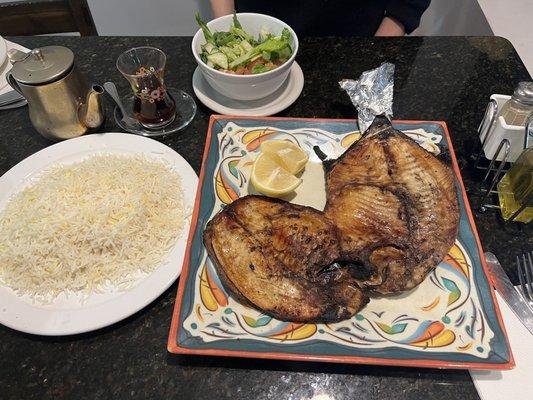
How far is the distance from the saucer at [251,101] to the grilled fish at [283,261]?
59 cm

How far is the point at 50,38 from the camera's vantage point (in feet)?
6.97

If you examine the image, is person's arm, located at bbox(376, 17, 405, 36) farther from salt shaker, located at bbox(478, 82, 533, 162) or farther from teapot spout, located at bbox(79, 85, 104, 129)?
teapot spout, located at bbox(79, 85, 104, 129)

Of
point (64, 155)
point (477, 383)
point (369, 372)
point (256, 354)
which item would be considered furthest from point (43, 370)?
point (477, 383)

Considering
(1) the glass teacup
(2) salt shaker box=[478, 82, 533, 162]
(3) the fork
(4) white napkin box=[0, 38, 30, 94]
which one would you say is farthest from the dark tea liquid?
(3) the fork

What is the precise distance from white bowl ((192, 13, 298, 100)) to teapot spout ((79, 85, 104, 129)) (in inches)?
15.6

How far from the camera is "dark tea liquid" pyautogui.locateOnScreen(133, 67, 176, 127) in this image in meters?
1.55

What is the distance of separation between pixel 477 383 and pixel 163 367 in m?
0.80

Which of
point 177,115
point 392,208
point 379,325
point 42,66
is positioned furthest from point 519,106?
point 42,66

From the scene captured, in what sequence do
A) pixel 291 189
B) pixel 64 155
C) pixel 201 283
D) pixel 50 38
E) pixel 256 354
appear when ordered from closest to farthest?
pixel 256 354
pixel 201 283
pixel 291 189
pixel 64 155
pixel 50 38

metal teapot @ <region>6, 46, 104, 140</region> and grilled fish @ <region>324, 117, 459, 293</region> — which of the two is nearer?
grilled fish @ <region>324, 117, 459, 293</region>

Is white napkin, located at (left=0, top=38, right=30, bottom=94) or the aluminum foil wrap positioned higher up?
the aluminum foil wrap

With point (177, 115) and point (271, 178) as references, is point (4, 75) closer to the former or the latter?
point (177, 115)

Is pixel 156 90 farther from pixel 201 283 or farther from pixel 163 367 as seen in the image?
pixel 163 367

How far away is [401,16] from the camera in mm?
2104
